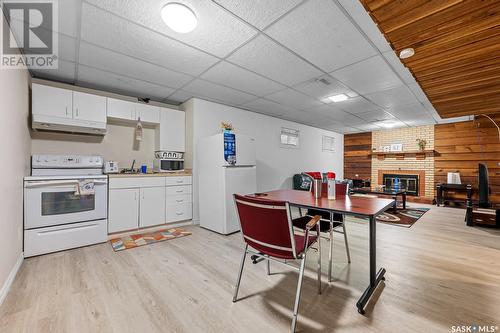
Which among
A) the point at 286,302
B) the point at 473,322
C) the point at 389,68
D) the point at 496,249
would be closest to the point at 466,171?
the point at 496,249

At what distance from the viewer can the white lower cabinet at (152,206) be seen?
342cm

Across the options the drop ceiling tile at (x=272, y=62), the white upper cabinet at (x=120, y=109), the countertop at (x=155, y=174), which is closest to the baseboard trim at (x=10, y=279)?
the countertop at (x=155, y=174)

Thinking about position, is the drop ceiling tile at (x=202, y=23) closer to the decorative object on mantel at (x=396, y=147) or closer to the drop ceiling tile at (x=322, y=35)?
the drop ceiling tile at (x=322, y=35)

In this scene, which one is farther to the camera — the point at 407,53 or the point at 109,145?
the point at 109,145

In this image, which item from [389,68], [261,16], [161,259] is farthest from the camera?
[389,68]

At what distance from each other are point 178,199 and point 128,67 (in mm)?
2158

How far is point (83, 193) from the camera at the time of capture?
2.86 meters

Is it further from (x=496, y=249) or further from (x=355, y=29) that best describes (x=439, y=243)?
(x=355, y=29)

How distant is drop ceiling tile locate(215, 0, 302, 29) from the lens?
67.6 inches

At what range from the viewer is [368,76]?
3.07 metres

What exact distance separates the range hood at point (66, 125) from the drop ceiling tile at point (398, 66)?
4025 mm

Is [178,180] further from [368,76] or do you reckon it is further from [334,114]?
[334,114]

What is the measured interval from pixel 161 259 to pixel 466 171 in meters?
7.87

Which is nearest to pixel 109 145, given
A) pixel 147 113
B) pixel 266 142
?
pixel 147 113
